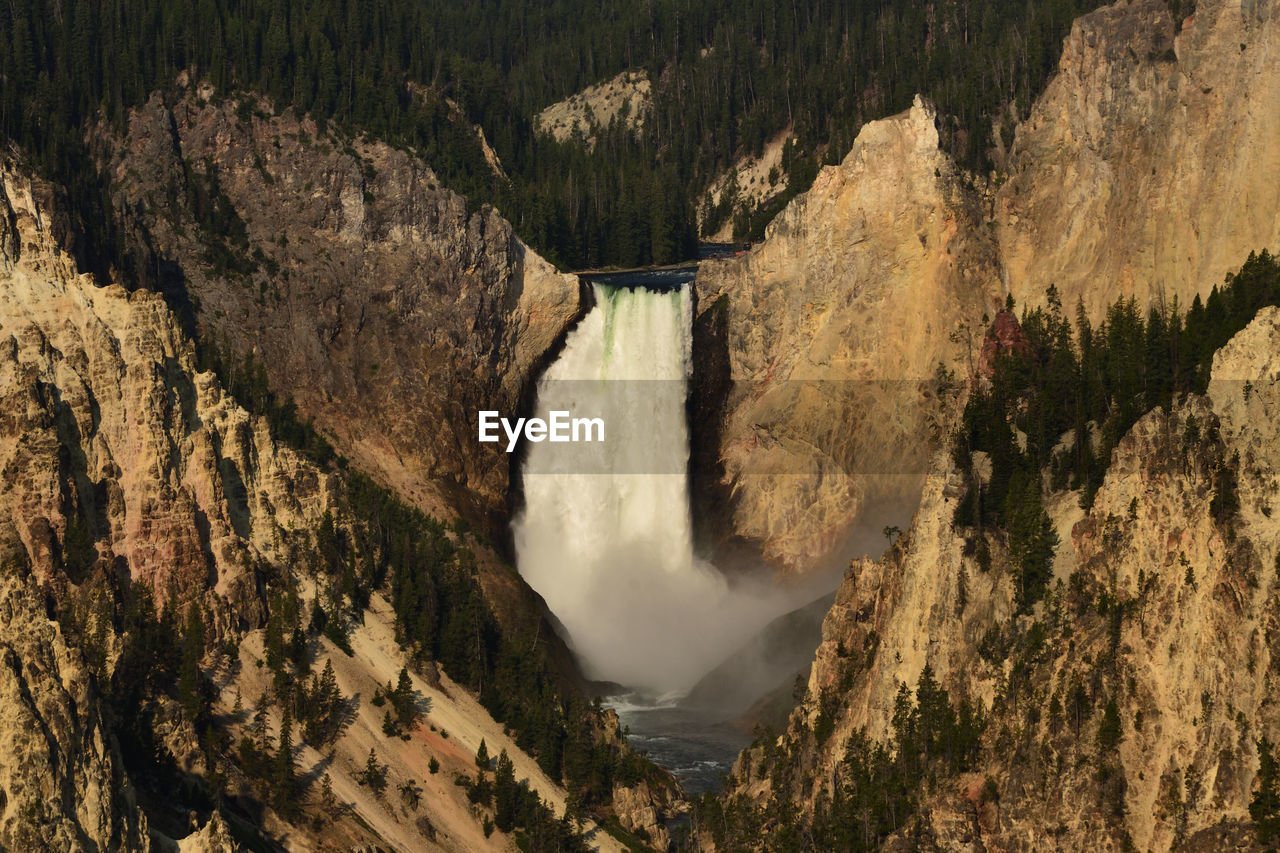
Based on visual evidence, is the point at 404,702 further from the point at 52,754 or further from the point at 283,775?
the point at 52,754

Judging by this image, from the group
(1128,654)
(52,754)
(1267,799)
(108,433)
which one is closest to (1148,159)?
(1128,654)

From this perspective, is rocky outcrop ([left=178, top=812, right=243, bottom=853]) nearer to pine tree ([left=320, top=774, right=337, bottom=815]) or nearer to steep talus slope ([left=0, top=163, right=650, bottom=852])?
steep talus slope ([left=0, top=163, right=650, bottom=852])

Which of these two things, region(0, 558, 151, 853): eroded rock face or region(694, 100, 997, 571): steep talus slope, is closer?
region(0, 558, 151, 853): eroded rock face

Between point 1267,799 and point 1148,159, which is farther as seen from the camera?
point 1148,159

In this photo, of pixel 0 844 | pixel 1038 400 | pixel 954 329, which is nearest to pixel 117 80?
pixel 954 329

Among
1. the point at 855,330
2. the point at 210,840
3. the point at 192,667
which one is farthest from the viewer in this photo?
the point at 855,330

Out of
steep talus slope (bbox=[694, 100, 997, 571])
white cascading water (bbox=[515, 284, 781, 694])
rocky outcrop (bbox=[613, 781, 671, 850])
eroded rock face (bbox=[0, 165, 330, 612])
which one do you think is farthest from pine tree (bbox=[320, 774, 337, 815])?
steep talus slope (bbox=[694, 100, 997, 571])
